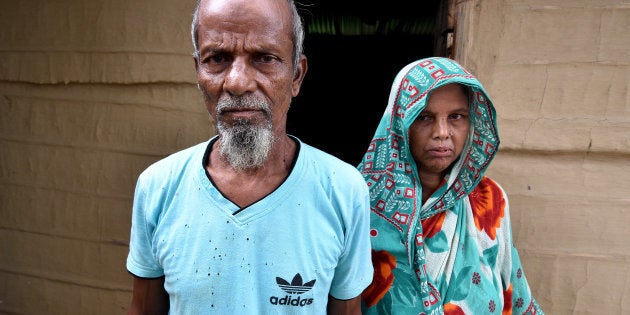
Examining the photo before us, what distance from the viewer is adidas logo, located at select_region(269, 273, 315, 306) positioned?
1242 millimetres

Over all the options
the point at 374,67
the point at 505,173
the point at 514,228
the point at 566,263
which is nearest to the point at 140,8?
the point at 505,173

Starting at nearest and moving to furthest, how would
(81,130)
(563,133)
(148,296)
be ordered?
(148,296) → (563,133) → (81,130)

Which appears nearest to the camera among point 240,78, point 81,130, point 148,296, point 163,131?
point 240,78

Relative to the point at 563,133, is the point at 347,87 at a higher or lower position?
higher

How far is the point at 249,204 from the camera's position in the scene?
1.27 m

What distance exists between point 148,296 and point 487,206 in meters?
1.20

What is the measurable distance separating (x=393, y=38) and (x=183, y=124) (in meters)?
2.53

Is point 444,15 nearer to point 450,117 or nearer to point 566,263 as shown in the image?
point 450,117

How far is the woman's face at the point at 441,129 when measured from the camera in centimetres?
167

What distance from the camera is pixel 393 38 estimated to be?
442 cm

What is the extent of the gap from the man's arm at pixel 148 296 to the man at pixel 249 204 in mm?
10

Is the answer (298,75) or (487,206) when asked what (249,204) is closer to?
(298,75)

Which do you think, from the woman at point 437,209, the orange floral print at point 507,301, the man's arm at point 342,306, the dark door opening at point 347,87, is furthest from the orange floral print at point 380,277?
the dark door opening at point 347,87

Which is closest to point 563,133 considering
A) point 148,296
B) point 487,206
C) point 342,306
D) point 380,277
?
point 487,206
